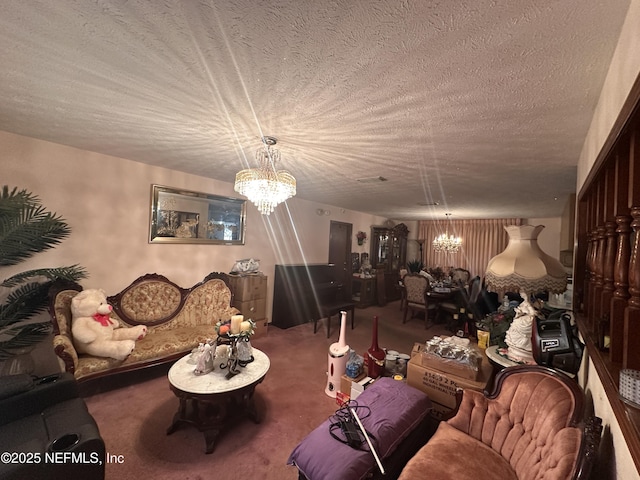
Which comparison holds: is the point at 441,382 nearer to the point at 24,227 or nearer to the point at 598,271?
the point at 598,271

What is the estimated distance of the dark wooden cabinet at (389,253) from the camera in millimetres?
6559

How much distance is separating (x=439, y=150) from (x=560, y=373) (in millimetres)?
1635

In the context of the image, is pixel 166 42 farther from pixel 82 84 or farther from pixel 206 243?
pixel 206 243

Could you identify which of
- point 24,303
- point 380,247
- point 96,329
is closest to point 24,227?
point 24,303

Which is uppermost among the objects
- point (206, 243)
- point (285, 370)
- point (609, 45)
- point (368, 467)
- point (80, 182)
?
point (609, 45)

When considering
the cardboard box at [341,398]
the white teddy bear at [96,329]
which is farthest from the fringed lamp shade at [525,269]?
the white teddy bear at [96,329]

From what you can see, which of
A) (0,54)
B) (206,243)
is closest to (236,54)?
(0,54)

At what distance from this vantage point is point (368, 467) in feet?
4.10

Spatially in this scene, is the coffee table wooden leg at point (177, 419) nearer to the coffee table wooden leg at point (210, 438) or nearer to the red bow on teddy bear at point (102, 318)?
the coffee table wooden leg at point (210, 438)

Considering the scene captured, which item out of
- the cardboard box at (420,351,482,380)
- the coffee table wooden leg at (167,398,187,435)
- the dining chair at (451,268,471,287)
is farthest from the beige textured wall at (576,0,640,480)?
the dining chair at (451,268,471,287)

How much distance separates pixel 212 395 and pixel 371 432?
3.62ft

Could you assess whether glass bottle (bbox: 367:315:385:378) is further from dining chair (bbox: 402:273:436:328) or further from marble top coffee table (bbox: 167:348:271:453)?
dining chair (bbox: 402:273:436:328)

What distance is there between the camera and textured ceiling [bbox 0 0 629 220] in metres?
0.89

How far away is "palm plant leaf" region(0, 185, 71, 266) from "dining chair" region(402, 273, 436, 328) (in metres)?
4.87
